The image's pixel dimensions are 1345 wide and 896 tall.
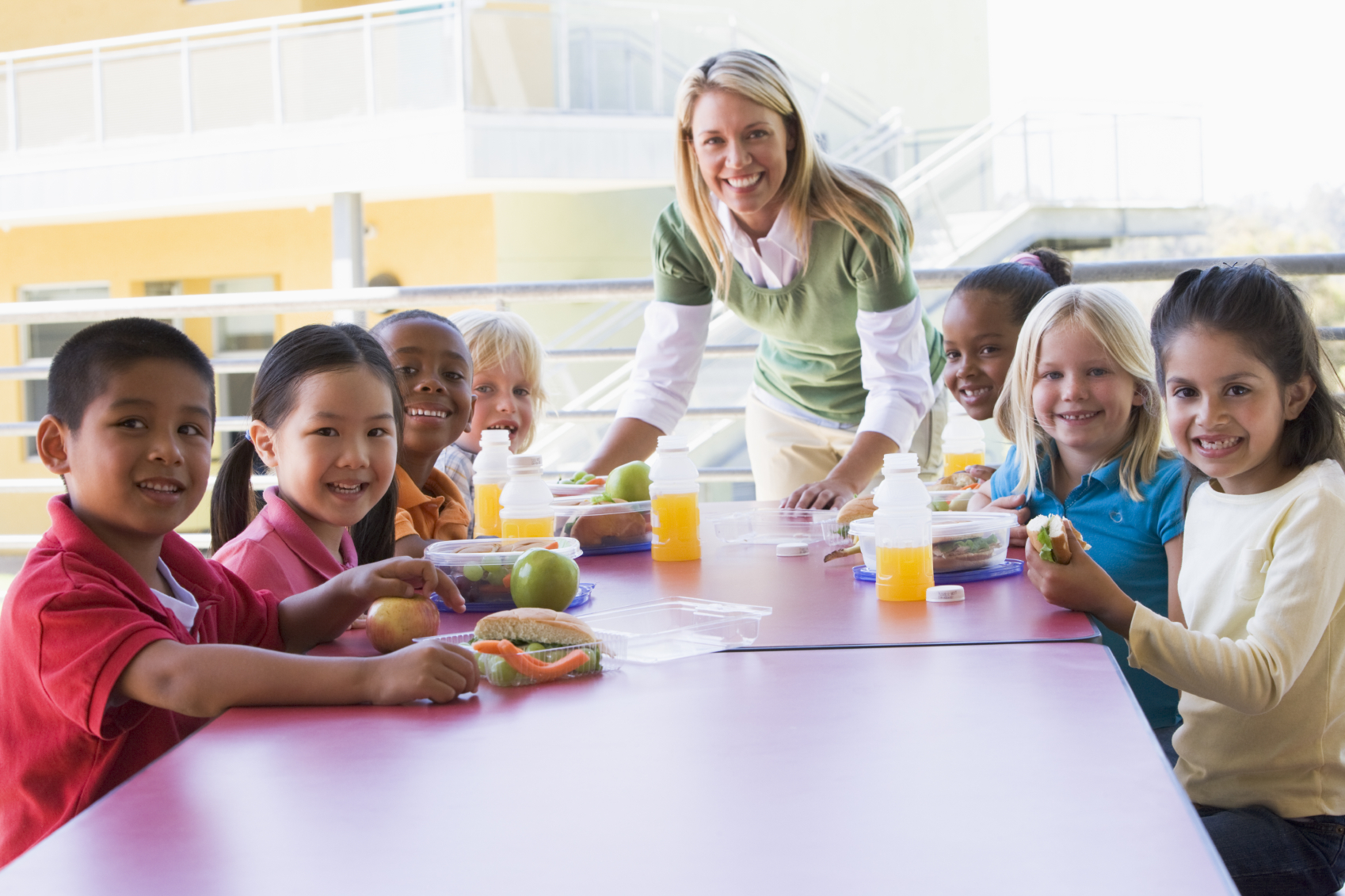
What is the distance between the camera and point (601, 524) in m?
2.05

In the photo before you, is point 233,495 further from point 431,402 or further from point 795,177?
point 795,177

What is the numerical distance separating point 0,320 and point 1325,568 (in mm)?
4238

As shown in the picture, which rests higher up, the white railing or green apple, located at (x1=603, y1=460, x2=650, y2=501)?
the white railing

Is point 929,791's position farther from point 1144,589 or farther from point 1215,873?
point 1144,589

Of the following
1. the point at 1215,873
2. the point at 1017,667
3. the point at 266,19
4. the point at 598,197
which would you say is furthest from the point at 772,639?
the point at 598,197

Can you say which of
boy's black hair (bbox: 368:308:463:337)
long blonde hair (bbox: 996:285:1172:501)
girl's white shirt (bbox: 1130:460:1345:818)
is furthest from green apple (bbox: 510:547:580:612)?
boy's black hair (bbox: 368:308:463:337)

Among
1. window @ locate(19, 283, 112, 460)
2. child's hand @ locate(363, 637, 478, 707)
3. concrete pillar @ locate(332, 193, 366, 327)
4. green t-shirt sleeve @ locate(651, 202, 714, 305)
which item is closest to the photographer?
child's hand @ locate(363, 637, 478, 707)

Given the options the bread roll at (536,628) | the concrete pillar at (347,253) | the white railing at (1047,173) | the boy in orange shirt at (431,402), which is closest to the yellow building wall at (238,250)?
the concrete pillar at (347,253)

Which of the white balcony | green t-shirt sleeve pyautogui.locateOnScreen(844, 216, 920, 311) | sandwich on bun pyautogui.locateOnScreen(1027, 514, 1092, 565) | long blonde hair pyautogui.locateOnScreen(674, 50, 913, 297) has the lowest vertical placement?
sandwich on bun pyautogui.locateOnScreen(1027, 514, 1092, 565)

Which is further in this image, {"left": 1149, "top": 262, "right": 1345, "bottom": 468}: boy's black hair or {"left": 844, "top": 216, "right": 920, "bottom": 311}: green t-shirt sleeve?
{"left": 844, "top": 216, "right": 920, "bottom": 311}: green t-shirt sleeve

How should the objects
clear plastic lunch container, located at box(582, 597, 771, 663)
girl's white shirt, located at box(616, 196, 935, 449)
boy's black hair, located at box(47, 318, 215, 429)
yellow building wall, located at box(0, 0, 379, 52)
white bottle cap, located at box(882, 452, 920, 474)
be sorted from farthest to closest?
yellow building wall, located at box(0, 0, 379, 52), girl's white shirt, located at box(616, 196, 935, 449), white bottle cap, located at box(882, 452, 920, 474), boy's black hair, located at box(47, 318, 215, 429), clear plastic lunch container, located at box(582, 597, 771, 663)

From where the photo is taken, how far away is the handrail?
337 cm

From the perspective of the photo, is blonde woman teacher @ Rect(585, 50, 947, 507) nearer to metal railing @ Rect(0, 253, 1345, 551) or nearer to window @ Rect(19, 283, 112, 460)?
metal railing @ Rect(0, 253, 1345, 551)

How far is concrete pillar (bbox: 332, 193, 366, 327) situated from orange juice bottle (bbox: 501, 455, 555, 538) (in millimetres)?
1042
